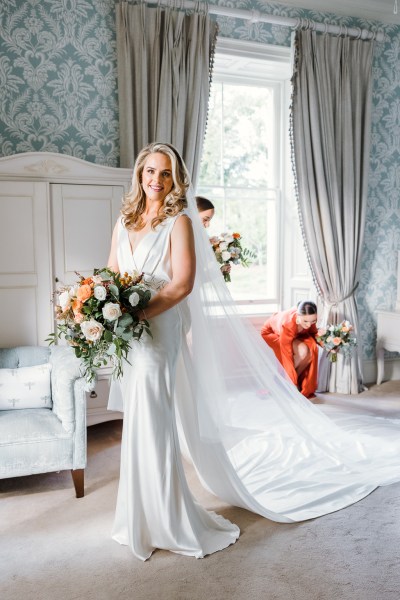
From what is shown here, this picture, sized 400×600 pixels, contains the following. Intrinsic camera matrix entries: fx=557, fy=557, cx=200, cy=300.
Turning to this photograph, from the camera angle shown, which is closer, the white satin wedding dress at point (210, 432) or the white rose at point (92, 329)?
the white rose at point (92, 329)

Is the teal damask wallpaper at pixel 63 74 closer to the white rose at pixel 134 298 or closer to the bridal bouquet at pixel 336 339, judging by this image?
the bridal bouquet at pixel 336 339

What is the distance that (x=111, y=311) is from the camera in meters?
2.32

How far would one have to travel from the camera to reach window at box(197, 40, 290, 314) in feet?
19.0

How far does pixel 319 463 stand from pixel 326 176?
125 inches

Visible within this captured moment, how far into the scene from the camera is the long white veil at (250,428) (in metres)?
2.85

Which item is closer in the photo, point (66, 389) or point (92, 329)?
point (92, 329)

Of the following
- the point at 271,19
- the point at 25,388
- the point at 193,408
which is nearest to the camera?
the point at 193,408

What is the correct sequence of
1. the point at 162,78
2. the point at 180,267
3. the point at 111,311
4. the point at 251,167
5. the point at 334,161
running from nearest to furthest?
the point at 111,311 < the point at 180,267 < the point at 162,78 < the point at 334,161 < the point at 251,167

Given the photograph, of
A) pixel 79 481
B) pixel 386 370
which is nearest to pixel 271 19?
pixel 386 370

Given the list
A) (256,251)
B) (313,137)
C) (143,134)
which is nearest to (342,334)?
(256,251)

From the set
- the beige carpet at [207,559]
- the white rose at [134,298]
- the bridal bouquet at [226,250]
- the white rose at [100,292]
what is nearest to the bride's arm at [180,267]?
the white rose at [134,298]

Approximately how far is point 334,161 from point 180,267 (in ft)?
11.4

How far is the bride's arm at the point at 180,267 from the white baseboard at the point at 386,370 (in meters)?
3.99

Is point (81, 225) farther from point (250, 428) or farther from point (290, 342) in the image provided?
point (290, 342)
